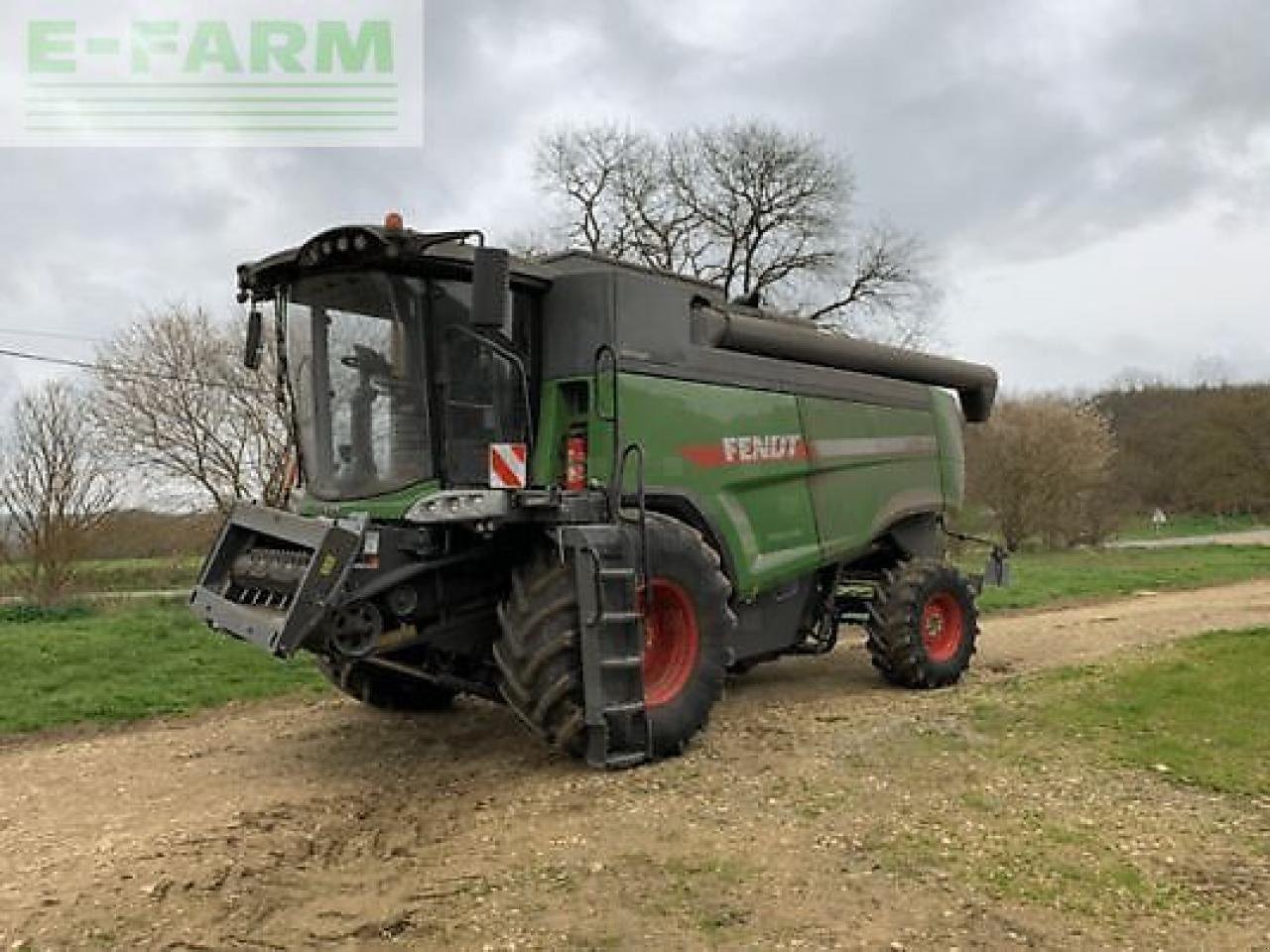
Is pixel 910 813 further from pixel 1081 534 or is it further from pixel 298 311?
pixel 1081 534

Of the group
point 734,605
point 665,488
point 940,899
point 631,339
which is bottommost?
point 940,899

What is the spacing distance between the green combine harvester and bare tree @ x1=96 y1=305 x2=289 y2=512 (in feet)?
53.1

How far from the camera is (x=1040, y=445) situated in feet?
99.0

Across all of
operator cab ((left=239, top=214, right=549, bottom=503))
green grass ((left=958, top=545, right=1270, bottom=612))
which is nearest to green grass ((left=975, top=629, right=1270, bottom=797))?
operator cab ((left=239, top=214, right=549, bottom=503))

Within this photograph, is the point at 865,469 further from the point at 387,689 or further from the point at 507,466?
the point at 387,689

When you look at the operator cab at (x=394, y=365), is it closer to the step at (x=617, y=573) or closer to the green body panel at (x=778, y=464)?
the green body panel at (x=778, y=464)

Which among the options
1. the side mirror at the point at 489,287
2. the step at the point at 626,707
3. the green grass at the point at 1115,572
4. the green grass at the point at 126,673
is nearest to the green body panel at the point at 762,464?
the side mirror at the point at 489,287

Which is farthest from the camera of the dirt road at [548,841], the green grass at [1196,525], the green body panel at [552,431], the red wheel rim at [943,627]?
the green grass at [1196,525]

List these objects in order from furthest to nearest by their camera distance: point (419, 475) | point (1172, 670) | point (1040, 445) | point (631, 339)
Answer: point (1040, 445), point (1172, 670), point (631, 339), point (419, 475)

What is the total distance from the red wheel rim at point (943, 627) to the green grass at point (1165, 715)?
0.72 m

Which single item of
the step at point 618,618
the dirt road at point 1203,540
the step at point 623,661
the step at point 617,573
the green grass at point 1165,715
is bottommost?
the green grass at point 1165,715

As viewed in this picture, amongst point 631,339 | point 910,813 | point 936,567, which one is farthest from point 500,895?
point 936,567

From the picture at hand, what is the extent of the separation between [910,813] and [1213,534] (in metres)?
41.3

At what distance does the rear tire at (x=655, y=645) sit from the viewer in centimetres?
588
